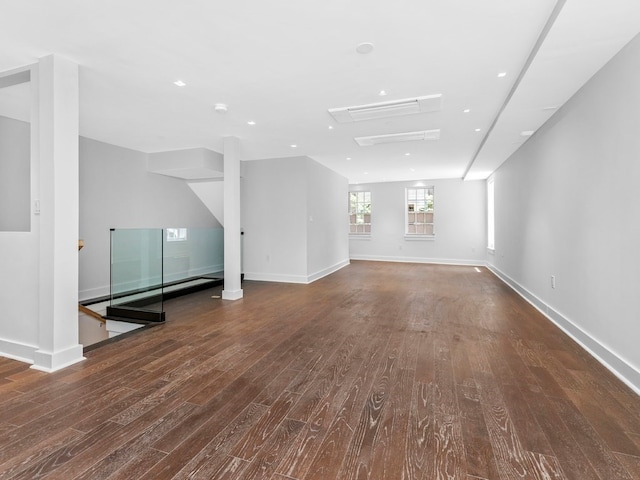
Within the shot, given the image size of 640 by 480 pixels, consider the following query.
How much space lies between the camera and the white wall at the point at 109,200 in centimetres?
530

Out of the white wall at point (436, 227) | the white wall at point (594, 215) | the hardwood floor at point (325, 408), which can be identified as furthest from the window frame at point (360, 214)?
the hardwood floor at point (325, 408)

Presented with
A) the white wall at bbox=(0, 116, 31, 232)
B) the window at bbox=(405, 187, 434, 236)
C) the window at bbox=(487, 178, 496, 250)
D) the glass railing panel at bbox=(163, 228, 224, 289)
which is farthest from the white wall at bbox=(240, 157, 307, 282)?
the window at bbox=(487, 178, 496, 250)

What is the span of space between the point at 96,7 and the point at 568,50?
3479 mm

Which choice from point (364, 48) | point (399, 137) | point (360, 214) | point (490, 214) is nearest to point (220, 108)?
point (364, 48)

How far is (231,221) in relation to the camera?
5.04 metres

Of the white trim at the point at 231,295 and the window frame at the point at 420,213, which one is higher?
the window frame at the point at 420,213

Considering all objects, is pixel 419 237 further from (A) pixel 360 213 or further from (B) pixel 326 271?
(B) pixel 326 271

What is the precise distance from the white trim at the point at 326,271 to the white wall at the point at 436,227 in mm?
1699

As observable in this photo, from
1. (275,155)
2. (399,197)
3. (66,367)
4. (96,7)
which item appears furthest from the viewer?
(399,197)

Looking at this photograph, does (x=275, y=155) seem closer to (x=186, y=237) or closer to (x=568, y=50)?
(x=186, y=237)

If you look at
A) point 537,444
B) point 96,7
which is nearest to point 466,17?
point 96,7

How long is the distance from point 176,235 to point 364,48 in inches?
171

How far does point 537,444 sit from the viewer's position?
5.35ft

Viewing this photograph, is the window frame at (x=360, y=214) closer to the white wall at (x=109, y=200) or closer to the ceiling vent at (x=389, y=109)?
the white wall at (x=109, y=200)
